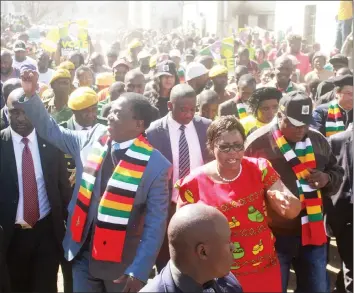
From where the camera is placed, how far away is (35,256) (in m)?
4.49

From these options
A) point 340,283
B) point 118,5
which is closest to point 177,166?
point 340,283

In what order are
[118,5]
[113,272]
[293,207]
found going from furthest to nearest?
[118,5]
[113,272]
[293,207]

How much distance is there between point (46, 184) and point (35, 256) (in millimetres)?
531

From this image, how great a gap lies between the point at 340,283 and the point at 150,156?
2423mm

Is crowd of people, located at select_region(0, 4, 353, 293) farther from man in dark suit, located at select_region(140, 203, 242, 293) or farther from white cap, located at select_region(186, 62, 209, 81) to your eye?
white cap, located at select_region(186, 62, 209, 81)

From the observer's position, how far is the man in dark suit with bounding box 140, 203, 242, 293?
2.40 metres

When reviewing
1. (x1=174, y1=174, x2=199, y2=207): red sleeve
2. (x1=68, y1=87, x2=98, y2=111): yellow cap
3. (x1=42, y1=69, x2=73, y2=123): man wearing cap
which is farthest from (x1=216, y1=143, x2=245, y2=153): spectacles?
(x1=42, y1=69, x2=73, y2=123): man wearing cap

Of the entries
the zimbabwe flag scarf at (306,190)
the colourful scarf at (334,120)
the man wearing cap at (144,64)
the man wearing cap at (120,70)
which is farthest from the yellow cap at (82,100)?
the man wearing cap at (144,64)

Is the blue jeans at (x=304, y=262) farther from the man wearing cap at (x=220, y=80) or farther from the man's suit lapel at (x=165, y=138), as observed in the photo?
the man wearing cap at (x=220, y=80)

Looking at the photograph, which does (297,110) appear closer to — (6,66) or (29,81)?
(29,81)

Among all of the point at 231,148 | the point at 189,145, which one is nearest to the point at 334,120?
the point at 189,145

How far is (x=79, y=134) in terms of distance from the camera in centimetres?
434

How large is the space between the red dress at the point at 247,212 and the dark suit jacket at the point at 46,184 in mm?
1226

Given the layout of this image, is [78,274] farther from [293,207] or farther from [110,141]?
[293,207]
